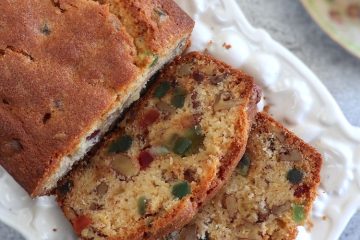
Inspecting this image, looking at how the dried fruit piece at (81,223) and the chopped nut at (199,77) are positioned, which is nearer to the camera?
the dried fruit piece at (81,223)

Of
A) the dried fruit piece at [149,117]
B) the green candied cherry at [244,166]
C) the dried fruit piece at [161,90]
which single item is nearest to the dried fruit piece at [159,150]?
the dried fruit piece at [149,117]

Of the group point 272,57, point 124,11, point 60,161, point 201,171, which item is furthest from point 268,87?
point 60,161

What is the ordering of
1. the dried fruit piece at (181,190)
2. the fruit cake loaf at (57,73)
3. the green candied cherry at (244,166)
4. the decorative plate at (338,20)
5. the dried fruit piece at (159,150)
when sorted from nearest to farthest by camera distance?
the fruit cake loaf at (57,73) → the dried fruit piece at (181,190) → the dried fruit piece at (159,150) → the green candied cherry at (244,166) → the decorative plate at (338,20)

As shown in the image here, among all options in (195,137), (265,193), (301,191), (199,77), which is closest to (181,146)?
(195,137)

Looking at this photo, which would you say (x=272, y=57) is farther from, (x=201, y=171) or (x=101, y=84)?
(x=101, y=84)

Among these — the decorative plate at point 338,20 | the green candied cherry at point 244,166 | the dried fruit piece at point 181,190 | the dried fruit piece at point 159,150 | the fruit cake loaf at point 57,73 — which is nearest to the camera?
the fruit cake loaf at point 57,73

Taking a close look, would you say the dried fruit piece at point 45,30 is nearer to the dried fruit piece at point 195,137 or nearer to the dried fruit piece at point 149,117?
the dried fruit piece at point 149,117

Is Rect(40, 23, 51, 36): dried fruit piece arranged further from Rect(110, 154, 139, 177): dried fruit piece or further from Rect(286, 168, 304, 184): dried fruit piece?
Rect(286, 168, 304, 184): dried fruit piece

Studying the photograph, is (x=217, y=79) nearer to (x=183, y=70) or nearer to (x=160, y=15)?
(x=183, y=70)
